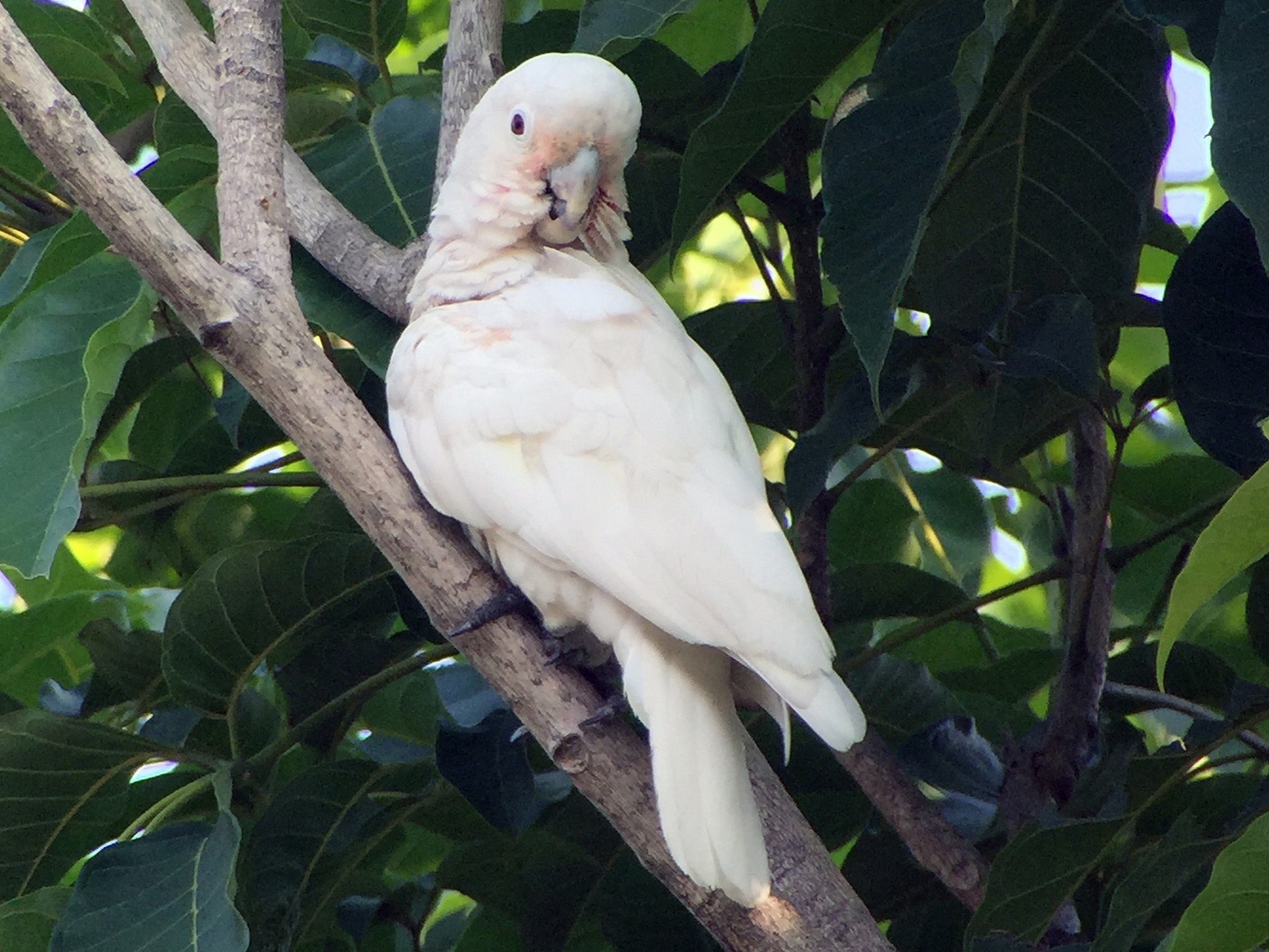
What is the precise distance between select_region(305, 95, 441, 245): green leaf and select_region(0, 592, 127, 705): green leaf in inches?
24.7

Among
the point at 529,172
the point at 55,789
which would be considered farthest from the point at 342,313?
the point at 55,789

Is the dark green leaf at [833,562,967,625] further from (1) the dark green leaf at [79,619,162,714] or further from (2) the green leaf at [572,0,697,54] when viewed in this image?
(1) the dark green leaf at [79,619,162,714]

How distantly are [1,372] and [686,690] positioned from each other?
0.69 metres

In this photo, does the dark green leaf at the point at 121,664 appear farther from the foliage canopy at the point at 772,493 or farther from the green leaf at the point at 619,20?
the green leaf at the point at 619,20

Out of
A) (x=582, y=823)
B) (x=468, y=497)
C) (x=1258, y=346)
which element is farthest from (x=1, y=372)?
(x=1258, y=346)

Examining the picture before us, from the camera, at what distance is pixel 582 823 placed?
1.59 meters

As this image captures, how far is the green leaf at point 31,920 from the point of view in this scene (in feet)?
4.42

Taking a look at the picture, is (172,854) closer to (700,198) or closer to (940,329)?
(700,198)

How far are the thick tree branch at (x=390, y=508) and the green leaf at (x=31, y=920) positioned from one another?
519 mm

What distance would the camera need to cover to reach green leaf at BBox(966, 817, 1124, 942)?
3.88ft

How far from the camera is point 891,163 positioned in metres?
1.22

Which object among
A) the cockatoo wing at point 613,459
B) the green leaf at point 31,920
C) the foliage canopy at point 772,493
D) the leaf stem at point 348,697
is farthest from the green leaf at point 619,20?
the green leaf at point 31,920

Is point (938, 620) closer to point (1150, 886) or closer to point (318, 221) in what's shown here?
point (1150, 886)

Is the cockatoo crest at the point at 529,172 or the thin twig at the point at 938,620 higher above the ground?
the cockatoo crest at the point at 529,172
